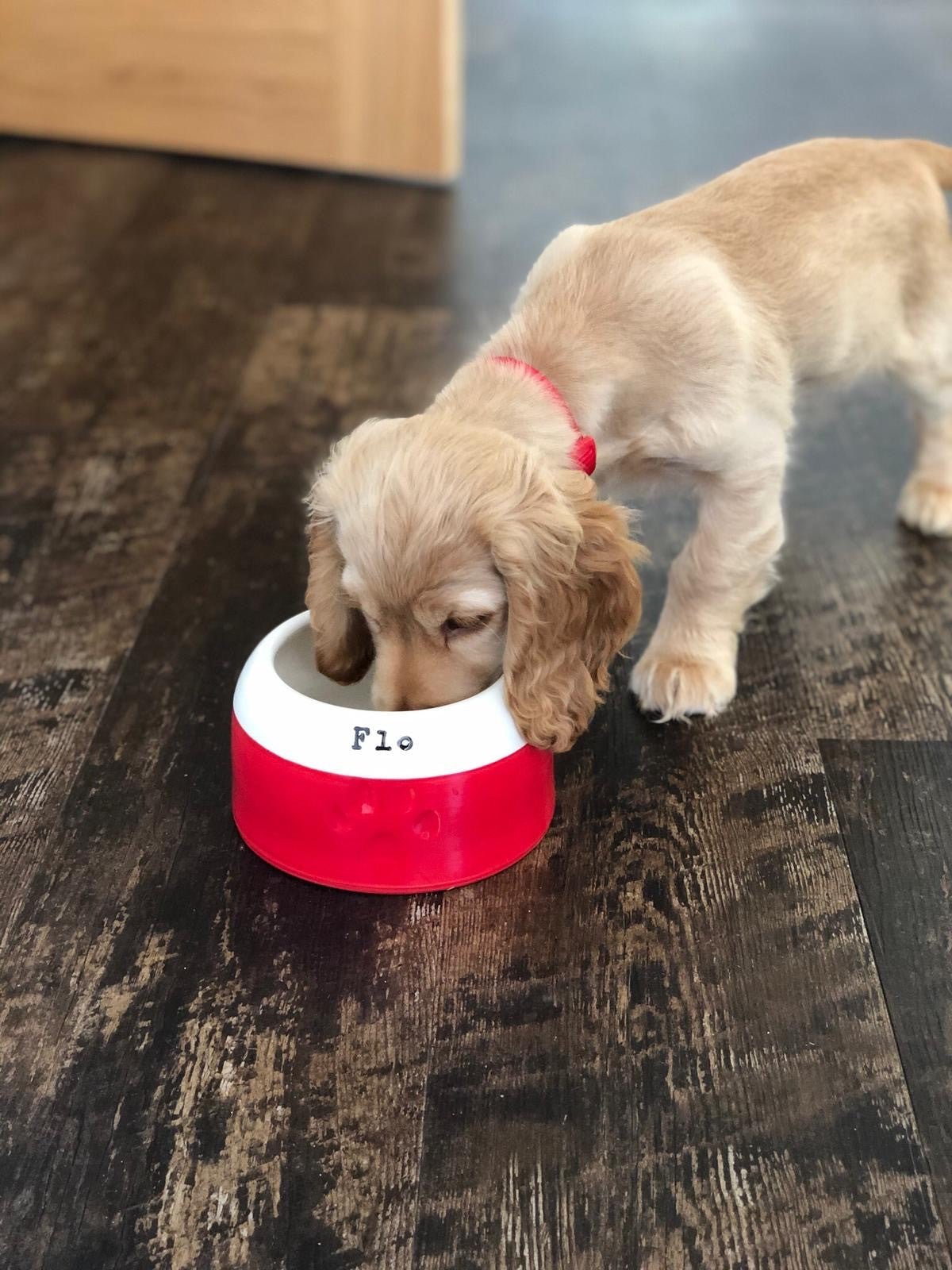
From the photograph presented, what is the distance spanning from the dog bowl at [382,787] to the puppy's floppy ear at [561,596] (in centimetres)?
4

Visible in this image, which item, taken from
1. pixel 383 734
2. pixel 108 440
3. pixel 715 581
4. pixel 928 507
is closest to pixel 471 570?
A: pixel 383 734

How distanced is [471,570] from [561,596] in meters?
0.12

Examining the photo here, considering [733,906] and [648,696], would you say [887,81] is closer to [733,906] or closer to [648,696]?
[648,696]

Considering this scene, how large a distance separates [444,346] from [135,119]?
6.75ft

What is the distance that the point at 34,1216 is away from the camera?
1210 millimetres

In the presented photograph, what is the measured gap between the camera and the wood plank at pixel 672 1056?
1.19 meters

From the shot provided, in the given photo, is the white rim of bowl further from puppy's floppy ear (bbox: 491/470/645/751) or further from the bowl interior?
the bowl interior

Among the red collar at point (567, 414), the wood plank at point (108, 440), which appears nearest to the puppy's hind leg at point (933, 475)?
the red collar at point (567, 414)

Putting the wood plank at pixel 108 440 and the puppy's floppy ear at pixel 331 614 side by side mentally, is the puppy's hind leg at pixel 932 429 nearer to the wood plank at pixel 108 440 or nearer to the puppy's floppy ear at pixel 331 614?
the puppy's floppy ear at pixel 331 614

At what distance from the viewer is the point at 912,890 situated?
1.55 m

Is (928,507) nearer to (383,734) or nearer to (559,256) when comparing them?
(559,256)

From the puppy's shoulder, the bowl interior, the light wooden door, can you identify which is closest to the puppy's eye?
the bowl interior

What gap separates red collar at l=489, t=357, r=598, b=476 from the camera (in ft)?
5.36

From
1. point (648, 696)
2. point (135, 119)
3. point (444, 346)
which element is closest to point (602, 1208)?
point (648, 696)
